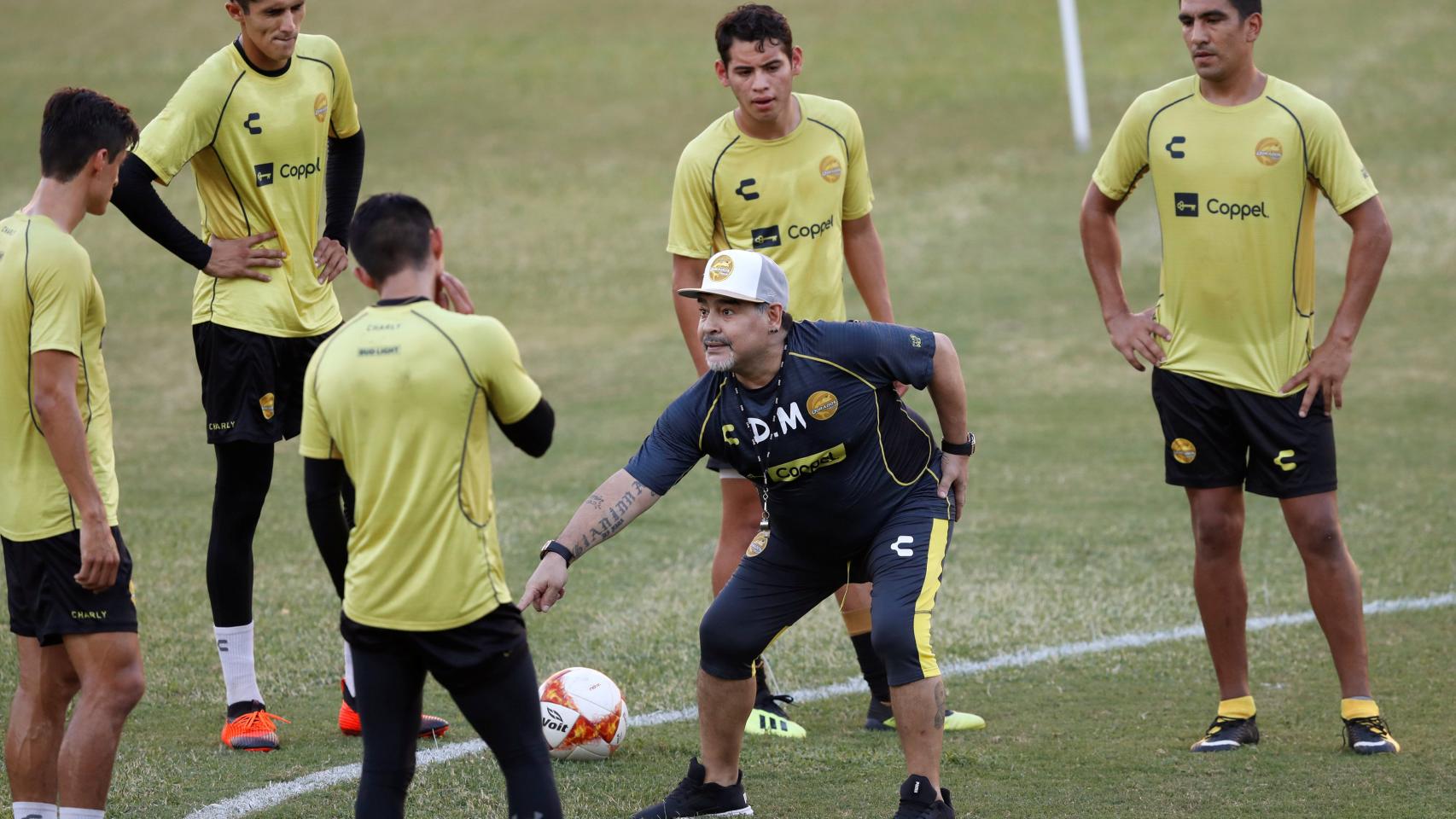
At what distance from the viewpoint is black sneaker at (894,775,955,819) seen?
5328 millimetres

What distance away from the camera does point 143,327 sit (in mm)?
18359

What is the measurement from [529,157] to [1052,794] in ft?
68.8

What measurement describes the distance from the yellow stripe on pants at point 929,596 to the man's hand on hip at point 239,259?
2.96 m

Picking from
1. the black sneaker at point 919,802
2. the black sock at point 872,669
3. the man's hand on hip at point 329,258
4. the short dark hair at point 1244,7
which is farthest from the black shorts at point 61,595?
the short dark hair at point 1244,7

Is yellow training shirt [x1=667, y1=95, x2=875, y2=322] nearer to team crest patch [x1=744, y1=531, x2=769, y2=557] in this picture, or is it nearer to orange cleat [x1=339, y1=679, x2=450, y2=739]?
team crest patch [x1=744, y1=531, x2=769, y2=557]

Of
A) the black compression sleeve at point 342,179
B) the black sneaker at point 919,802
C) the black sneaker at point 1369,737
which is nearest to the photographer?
the black sneaker at point 919,802

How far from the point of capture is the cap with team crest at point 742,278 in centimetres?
554

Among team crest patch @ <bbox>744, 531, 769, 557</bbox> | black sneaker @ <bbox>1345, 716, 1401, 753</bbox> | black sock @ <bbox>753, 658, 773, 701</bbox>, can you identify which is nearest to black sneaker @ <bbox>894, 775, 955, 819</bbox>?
team crest patch @ <bbox>744, 531, 769, 557</bbox>

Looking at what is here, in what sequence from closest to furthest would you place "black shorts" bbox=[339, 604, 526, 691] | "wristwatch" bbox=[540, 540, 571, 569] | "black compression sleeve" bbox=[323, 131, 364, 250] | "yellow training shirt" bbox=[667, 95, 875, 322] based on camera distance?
1. "black shorts" bbox=[339, 604, 526, 691]
2. "wristwatch" bbox=[540, 540, 571, 569]
3. "yellow training shirt" bbox=[667, 95, 875, 322]
4. "black compression sleeve" bbox=[323, 131, 364, 250]

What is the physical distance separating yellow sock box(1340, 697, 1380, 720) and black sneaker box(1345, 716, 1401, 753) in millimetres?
14

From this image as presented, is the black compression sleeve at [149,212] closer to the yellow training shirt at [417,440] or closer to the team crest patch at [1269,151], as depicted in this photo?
the yellow training shirt at [417,440]

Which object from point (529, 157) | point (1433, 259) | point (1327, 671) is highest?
point (529, 157)

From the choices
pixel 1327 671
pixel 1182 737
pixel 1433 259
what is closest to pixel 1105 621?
pixel 1327 671

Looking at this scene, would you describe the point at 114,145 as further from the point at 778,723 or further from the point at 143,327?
the point at 143,327
